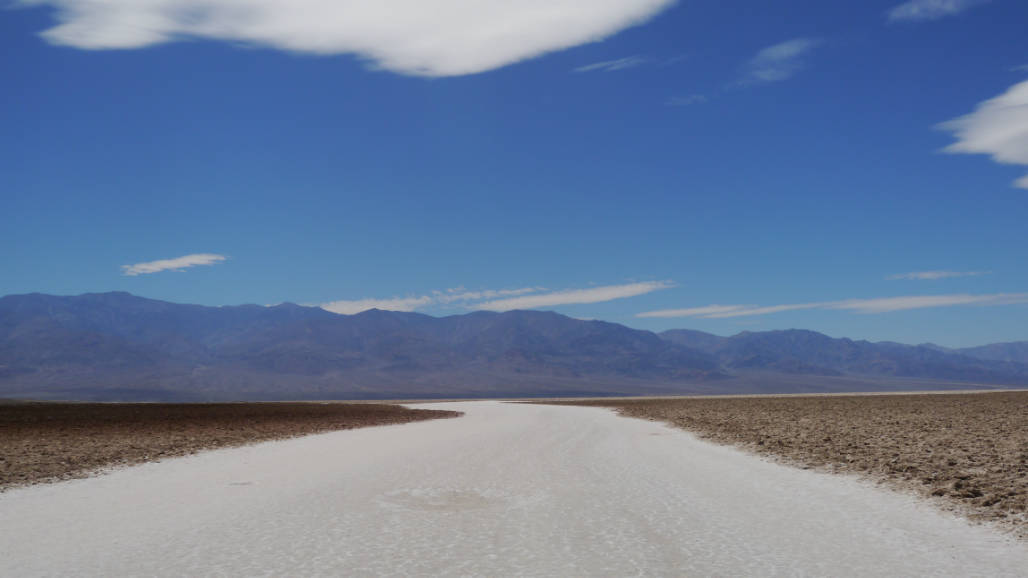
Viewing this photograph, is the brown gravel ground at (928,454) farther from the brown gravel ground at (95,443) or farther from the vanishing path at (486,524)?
the brown gravel ground at (95,443)

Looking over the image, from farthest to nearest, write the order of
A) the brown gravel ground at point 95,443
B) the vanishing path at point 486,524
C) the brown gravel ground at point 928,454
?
the brown gravel ground at point 95,443 < the brown gravel ground at point 928,454 < the vanishing path at point 486,524

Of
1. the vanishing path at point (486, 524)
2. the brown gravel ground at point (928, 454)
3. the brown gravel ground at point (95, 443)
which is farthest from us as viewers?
the brown gravel ground at point (95, 443)

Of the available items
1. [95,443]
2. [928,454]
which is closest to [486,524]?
[928,454]

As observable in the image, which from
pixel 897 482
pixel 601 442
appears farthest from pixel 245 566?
pixel 601 442

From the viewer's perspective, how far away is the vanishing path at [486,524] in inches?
358

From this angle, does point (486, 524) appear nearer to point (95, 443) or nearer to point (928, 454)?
point (928, 454)

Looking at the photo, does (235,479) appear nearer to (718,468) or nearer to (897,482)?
(718,468)

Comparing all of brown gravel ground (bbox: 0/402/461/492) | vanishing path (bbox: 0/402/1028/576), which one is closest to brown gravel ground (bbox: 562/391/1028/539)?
vanishing path (bbox: 0/402/1028/576)

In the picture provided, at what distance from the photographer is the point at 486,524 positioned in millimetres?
11547

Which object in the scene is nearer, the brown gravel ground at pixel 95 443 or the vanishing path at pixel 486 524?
the vanishing path at pixel 486 524

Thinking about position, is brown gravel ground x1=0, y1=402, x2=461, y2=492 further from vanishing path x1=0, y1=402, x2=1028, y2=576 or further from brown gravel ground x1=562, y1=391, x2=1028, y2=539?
brown gravel ground x1=562, y1=391, x2=1028, y2=539

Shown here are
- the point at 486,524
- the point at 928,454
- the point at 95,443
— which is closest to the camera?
the point at 486,524

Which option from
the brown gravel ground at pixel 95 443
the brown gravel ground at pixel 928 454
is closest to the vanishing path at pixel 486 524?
the brown gravel ground at pixel 928 454

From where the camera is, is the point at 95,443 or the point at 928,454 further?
the point at 95,443
